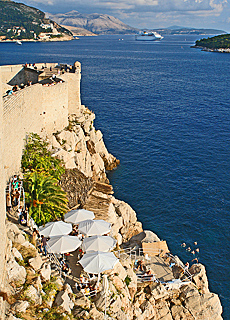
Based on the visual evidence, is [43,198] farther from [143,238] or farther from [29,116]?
[143,238]

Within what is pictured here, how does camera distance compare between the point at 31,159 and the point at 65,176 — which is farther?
the point at 65,176

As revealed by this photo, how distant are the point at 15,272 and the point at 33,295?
1.19 meters

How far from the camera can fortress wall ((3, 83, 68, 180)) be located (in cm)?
2106

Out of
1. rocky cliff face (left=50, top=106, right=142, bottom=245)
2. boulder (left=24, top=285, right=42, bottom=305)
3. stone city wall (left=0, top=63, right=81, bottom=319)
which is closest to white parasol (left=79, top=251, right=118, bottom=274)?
boulder (left=24, top=285, right=42, bottom=305)

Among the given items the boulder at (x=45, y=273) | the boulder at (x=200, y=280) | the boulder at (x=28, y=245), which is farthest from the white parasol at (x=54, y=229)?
the boulder at (x=200, y=280)

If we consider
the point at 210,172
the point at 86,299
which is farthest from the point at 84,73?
the point at 86,299

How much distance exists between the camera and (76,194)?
27.0 m

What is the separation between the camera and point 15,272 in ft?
44.9

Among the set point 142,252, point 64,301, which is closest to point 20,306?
point 64,301

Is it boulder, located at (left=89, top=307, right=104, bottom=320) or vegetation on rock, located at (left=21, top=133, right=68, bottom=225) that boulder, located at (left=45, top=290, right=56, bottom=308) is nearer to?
boulder, located at (left=89, top=307, right=104, bottom=320)

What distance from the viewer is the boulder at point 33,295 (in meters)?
13.4

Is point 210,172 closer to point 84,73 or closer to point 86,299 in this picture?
point 86,299

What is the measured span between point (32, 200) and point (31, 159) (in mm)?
5200

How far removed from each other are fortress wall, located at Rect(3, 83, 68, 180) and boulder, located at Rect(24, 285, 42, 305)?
27.3ft
